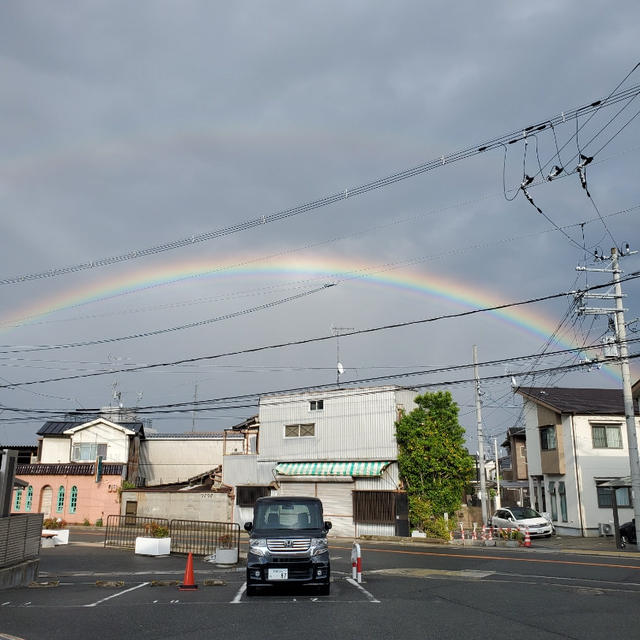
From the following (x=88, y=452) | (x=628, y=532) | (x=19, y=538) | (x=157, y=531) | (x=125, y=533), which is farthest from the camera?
(x=88, y=452)

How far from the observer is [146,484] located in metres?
56.4

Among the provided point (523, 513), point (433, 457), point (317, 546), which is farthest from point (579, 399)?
point (317, 546)

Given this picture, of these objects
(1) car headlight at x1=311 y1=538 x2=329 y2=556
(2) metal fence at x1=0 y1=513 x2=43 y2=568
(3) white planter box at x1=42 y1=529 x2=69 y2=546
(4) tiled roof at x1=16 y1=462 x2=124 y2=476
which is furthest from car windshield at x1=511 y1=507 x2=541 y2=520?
(4) tiled roof at x1=16 y1=462 x2=124 y2=476

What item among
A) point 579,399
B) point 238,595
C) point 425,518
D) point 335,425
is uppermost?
point 579,399

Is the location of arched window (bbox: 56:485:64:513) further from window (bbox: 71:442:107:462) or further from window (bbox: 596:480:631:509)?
window (bbox: 596:480:631:509)

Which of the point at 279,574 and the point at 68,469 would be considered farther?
the point at 68,469

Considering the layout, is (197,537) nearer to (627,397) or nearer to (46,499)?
(627,397)

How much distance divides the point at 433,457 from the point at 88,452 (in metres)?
30.2

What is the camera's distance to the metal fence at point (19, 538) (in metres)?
15.2

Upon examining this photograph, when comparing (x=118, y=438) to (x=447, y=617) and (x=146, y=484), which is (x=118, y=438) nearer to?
(x=146, y=484)

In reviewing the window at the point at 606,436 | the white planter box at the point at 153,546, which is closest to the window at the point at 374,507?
the window at the point at 606,436

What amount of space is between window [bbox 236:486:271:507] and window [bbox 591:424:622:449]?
846 inches

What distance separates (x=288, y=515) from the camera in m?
14.7

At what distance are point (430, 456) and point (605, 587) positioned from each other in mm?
22465
